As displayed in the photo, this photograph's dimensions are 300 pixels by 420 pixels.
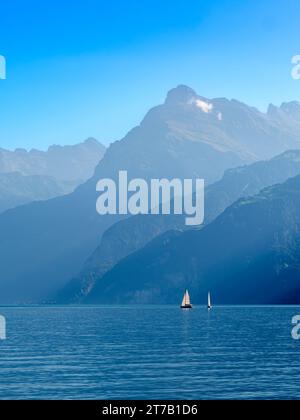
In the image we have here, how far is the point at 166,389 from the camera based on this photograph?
103375 mm

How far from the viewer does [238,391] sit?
101 metres

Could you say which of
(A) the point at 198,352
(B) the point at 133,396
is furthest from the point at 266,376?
(A) the point at 198,352

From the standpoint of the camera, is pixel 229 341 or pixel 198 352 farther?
pixel 229 341

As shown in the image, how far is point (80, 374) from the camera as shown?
11894cm

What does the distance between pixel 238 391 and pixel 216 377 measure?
43.2ft
